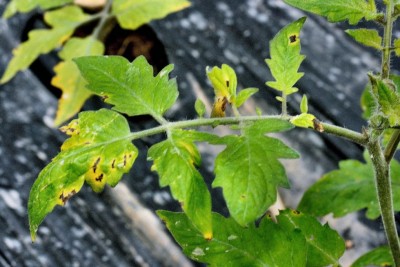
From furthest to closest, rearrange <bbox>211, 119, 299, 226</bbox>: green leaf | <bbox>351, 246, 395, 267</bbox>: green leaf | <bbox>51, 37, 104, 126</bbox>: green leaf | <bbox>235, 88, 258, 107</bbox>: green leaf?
<bbox>51, 37, 104, 126</bbox>: green leaf < <bbox>351, 246, 395, 267</bbox>: green leaf < <bbox>235, 88, 258, 107</bbox>: green leaf < <bbox>211, 119, 299, 226</bbox>: green leaf

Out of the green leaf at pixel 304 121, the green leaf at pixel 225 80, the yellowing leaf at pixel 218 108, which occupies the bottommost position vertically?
the yellowing leaf at pixel 218 108

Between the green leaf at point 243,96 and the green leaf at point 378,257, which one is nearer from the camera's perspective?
the green leaf at point 243,96

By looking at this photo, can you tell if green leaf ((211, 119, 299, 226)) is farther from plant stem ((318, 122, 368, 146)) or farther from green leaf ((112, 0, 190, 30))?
green leaf ((112, 0, 190, 30))

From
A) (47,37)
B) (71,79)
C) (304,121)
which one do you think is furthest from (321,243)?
(47,37)

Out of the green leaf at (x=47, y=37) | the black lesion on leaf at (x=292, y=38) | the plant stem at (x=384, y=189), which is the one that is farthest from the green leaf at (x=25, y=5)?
the plant stem at (x=384, y=189)

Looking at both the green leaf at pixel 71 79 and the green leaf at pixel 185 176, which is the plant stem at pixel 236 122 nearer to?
the green leaf at pixel 185 176

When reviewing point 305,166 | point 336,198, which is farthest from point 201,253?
point 305,166

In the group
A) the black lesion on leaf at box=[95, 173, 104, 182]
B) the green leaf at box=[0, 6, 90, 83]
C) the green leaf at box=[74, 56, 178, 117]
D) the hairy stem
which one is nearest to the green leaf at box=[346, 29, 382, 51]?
the hairy stem

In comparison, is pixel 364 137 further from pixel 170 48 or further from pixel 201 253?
pixel 170 48
